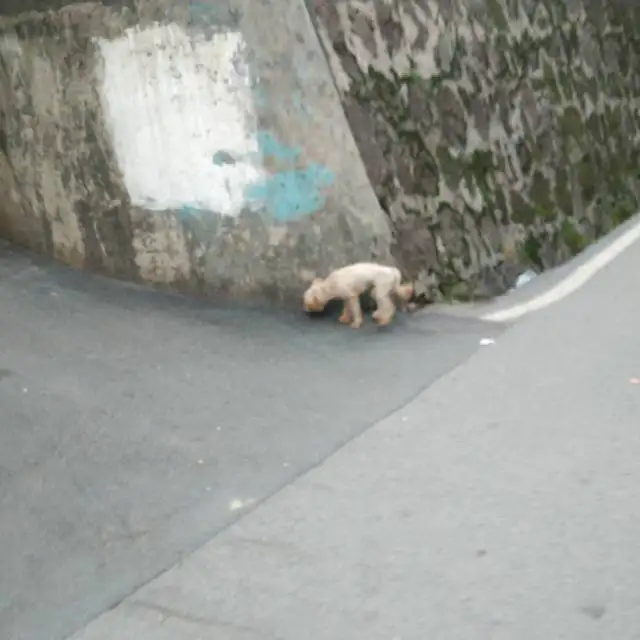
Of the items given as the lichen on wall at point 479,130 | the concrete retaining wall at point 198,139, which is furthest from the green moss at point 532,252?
the concrete retaining wall at point 198,139

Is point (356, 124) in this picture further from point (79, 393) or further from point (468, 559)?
point (468, 559)

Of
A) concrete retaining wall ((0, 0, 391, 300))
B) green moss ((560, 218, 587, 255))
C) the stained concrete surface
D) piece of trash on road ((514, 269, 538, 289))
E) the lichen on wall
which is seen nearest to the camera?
the stained concrete surface

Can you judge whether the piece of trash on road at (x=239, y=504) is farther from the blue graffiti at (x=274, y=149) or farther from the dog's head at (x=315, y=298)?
the blue graffiti at (x=274, y=149)

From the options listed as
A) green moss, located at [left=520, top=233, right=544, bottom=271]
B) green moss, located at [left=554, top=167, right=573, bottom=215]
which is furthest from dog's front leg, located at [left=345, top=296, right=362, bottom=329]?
→ green moss, located at [left=554, top=167, right=573, bottom=215]

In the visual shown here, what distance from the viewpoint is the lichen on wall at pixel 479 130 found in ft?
17.9

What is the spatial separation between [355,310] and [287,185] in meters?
0.87

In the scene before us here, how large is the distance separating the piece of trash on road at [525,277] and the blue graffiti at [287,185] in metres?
1.41

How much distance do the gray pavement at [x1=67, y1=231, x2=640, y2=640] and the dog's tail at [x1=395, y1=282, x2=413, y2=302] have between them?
0.94 metres

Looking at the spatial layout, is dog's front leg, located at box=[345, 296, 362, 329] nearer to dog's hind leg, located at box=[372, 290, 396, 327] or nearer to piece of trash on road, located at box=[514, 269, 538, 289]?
dog's hind leg, located at box=[372, 290, 396, 327]

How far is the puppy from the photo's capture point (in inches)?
199

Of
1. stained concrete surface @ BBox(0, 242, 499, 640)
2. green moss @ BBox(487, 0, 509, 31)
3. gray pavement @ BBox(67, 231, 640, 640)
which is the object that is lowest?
gray pavement @ BBox(67, 231, 640, 640)

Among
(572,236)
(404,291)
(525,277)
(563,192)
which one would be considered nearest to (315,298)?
(404,291)

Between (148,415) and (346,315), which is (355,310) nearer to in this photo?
(346,315)

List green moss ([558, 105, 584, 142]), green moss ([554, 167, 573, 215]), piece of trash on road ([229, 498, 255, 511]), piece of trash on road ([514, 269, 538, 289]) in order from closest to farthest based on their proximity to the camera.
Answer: piece of trash on road ([229, 498, 255, 511]) < piece of trash on road ([514, 269, 538, 289]) < green moss ([554, 167, 573, 215]) < green moss ([558, 105, 584, 142])
